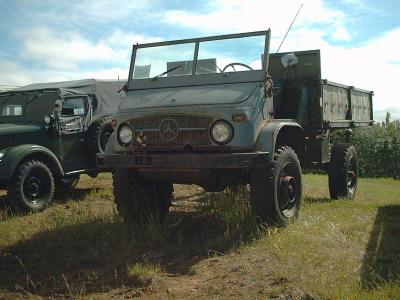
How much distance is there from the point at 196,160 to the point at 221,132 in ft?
1.32

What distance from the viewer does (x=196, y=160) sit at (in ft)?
16.1

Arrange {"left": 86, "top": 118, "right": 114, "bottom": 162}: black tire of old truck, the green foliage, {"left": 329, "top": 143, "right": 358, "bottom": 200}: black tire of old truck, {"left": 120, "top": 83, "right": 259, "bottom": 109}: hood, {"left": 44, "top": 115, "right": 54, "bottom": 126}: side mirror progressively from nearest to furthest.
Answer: {"left": 120, "top": 83, "right": 259, "bottom": 109}: hood, {"left": 329, "top": 143, "right": 358, "bottom": 200}: black tire of old truck, {"left": 44, "top": 115, "right": 54, "bottom": 126}: side mirror, {"left": 86, "top": 118, "right": 114, "bottom": 162}: black tire of old truck, the green foliage

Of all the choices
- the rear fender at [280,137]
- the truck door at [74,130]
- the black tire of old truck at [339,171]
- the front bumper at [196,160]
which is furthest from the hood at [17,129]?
the black tire of old truck at [339,171]

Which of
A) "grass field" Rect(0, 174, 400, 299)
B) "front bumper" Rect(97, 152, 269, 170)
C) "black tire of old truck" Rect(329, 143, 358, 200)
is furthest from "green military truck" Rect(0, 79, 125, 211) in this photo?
"black tire of old truck" Rect(329, 143, 358, 200)

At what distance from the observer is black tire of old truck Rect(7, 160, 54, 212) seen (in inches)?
282

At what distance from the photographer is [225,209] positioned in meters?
5.96

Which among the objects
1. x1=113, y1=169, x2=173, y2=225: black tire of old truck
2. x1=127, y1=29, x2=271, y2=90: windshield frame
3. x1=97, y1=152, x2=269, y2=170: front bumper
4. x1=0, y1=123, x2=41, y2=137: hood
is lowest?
x1=113, y1=169, x2=173, y2=225: black tire of old truck

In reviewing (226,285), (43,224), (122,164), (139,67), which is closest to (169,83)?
(139,67)

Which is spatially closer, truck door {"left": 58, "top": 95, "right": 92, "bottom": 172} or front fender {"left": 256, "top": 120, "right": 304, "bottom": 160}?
front fender {"left": 256, "top": 120, "right": 304, "bottom": 160}

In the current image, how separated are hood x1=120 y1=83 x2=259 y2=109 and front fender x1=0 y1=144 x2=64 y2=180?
227 centimetres

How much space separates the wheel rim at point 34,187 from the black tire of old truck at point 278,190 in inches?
153

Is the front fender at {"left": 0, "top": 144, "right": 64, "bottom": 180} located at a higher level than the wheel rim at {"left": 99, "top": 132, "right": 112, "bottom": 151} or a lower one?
lower

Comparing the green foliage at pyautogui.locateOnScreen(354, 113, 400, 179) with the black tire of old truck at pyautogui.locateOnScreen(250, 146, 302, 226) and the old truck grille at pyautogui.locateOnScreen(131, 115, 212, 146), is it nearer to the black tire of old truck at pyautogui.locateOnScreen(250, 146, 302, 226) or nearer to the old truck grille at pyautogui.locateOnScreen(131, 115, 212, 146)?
the black tire of old truck at pyautogui.locateOnScreen(250, 146, 302, 226)

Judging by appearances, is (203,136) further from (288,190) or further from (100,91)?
(100,91)
